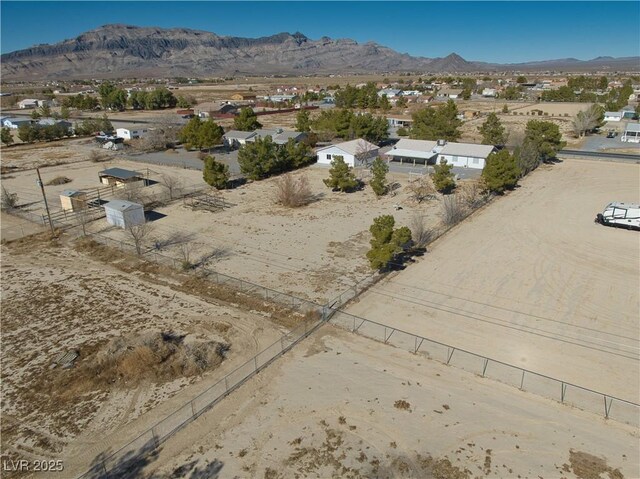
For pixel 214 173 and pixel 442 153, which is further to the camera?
pixel 442 153

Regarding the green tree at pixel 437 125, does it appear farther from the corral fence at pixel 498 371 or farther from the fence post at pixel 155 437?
the fence post at pixel 155 437

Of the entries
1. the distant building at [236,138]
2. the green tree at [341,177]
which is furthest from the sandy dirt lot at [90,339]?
the distant building at [236,138]

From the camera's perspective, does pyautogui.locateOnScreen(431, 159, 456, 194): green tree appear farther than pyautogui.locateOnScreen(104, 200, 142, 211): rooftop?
Yes

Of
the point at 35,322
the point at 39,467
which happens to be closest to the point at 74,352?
the point at 35,322

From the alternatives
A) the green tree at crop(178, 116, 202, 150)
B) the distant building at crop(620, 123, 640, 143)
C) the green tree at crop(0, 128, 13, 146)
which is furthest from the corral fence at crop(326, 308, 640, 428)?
the green tree at crop(0, 128, 13, 146)

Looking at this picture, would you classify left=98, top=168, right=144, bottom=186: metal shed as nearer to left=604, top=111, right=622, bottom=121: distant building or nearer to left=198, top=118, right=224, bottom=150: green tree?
left=198, top=118, right=224, bottom=150: green tree

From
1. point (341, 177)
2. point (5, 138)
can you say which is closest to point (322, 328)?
point (341, 177)

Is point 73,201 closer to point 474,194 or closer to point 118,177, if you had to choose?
point 118,177
